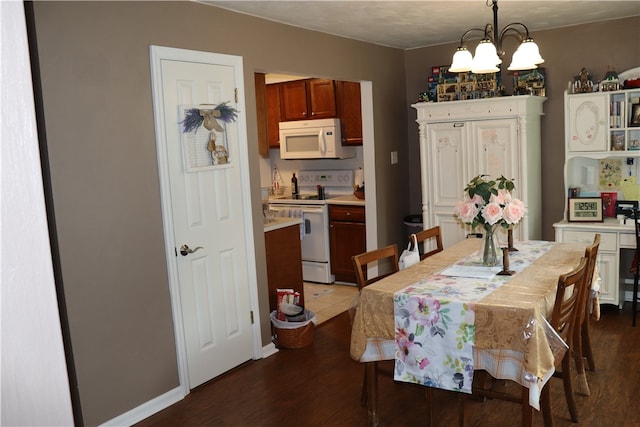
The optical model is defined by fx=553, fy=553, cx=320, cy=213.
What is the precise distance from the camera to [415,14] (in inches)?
163

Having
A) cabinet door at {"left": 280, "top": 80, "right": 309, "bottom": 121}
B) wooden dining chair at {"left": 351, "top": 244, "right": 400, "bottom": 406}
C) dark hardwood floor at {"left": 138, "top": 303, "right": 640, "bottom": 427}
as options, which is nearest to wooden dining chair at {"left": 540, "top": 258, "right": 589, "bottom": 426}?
dark hardwood floor at {"left": 138, "top": 303, "right": 640, "bottom": 427}

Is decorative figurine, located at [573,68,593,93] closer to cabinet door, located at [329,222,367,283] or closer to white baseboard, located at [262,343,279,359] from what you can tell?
cabinet door, located at [329,222,367,283]

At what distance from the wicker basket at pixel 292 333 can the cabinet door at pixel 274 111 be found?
2.74 metres

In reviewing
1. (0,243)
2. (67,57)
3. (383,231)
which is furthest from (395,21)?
(0,243)

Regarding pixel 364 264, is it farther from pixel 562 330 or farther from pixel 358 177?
pixel 358 177

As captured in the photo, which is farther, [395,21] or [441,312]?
[395,21]

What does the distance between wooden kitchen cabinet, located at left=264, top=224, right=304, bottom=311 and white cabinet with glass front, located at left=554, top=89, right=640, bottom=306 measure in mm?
2219

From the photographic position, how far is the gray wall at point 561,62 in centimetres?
467

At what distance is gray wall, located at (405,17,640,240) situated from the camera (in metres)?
4.67

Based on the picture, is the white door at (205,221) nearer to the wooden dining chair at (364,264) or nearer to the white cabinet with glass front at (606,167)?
the wooden dining chair at (364,264)

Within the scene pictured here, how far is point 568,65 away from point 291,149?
2.95 metres

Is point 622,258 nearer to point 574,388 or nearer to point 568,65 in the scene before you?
point 568,65

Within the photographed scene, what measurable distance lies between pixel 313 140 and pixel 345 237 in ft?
3.76

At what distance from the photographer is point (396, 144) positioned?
226 inches
